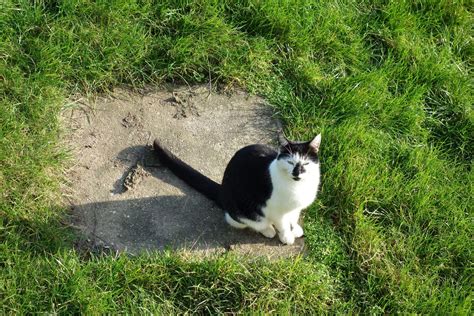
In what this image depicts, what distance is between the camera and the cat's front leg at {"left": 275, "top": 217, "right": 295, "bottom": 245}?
10.5ft

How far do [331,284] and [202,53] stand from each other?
1542 mm

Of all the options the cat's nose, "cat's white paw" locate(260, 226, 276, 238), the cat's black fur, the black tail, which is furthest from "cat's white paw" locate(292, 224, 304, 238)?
the cat's nose

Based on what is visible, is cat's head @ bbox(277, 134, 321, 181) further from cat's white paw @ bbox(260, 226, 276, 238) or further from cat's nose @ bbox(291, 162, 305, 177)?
cat's white paw @ bbox(260, 226, 276, 238)

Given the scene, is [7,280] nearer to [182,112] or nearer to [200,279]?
[200,279]

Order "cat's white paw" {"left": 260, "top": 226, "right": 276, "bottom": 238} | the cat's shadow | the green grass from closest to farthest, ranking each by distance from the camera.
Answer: the green grass → the cat's shadow → "cat's white paw" {"left": 260, "top": 226, "right": 276, "bottom": 238}

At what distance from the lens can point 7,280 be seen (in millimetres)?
2871

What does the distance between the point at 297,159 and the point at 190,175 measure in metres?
0.71

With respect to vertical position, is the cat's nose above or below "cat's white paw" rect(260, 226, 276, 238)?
above

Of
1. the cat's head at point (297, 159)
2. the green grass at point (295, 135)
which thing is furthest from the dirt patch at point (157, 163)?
the cat's head at point (297, 159)

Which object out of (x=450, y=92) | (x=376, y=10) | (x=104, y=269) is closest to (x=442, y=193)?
(x=450, y=92)

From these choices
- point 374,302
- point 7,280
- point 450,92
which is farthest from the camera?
point 450,92

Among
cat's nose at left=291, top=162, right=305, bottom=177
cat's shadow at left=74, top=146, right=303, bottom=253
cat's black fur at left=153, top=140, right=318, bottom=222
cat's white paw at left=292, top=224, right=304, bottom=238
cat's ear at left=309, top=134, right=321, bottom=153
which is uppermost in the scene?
cat's ear at left=309, top=134, right=321, bottom=153

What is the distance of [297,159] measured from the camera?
287cm

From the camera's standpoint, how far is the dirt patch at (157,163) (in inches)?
127
